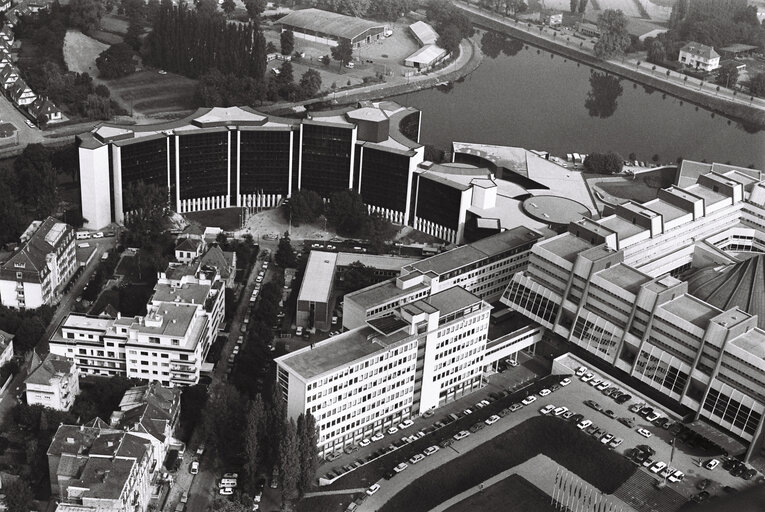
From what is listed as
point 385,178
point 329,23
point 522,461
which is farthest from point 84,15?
point 522,461

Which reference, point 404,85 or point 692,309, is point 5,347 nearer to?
point 692,309

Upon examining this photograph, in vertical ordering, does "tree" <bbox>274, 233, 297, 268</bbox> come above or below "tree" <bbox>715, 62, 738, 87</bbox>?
below

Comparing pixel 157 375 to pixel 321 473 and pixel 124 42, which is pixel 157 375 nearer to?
pixel 321 473

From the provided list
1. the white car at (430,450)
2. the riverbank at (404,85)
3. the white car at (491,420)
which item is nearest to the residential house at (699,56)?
the riverbank at (404,85)

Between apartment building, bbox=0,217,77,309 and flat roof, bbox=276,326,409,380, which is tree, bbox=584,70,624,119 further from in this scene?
apartment building, bbox=0,217,77,309

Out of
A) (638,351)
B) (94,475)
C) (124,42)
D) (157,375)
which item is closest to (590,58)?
(124,42)

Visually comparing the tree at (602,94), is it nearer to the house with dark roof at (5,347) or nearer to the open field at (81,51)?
the open field at (81,51)

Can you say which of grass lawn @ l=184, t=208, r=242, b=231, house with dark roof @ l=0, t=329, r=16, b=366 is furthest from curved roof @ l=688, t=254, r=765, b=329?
house with dark roof @ l=0, t=329, r=16, b=366
